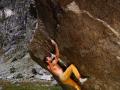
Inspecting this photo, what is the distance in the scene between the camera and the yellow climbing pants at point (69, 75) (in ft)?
81.5

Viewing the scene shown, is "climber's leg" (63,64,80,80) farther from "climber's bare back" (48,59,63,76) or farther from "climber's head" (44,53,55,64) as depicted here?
"climber's head" (44,53,55,64)

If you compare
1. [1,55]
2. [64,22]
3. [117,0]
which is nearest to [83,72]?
[64,22]

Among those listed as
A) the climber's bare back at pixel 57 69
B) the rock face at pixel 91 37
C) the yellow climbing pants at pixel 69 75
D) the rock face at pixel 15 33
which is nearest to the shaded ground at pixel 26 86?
the rock face at pixel 15 33

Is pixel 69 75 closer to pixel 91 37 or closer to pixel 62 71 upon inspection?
pixel 62 71

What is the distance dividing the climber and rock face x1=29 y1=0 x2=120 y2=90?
1.07 ft

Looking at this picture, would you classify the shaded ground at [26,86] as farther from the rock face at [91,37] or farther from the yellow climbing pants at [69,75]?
the rock face at [91,37]

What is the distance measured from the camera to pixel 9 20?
172500mm

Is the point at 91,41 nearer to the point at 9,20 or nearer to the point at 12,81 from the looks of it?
the point at 12,81

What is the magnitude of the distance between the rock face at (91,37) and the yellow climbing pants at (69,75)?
322 millimetres

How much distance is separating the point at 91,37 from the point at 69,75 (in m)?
3.12

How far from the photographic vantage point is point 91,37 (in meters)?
23.5

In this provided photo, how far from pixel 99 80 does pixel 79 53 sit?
6.73 ft

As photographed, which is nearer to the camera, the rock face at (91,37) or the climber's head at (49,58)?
the rock face at (91,37)

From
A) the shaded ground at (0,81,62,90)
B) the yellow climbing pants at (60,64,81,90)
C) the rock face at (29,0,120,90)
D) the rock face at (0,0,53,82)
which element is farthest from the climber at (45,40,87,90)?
the rock face at (0,0,53,82)
